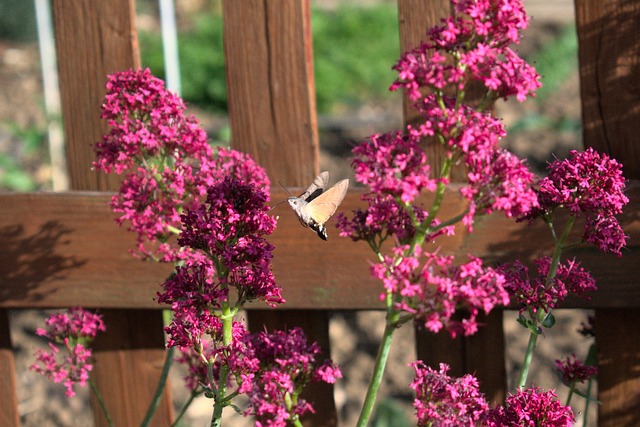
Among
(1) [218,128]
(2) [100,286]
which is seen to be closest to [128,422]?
(2) [100,286]

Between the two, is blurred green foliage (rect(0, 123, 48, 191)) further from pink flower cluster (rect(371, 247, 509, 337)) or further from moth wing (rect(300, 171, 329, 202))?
pink flower cluster (rect(371, 247, 509, 337))

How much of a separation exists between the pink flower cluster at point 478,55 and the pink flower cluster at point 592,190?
0.28 m

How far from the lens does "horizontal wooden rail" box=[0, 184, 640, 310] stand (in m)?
2.40

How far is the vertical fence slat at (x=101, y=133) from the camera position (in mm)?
2623

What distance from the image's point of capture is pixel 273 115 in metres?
2.58

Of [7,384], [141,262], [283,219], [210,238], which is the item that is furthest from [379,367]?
[7,384]

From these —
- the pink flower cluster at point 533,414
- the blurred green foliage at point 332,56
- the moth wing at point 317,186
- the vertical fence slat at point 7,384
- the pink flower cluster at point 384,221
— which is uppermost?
the blurred green foliage at point 332,56

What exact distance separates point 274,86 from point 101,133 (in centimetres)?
53

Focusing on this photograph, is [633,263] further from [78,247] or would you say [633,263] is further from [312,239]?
[78,247]

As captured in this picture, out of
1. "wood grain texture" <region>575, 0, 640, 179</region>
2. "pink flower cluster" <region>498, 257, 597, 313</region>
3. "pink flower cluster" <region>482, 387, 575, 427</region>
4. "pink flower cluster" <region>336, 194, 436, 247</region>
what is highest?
"wood grain texture" <region>575, 0, 640, 179</region>

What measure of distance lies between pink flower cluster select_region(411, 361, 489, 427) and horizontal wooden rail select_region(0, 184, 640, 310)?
0.83 m

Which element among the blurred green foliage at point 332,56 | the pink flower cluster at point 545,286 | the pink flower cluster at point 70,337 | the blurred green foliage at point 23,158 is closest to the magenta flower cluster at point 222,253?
the pink flower cluster at point 545,286

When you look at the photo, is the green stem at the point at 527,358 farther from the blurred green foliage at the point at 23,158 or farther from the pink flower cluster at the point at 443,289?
the blurred green foliage at the point at 23,158

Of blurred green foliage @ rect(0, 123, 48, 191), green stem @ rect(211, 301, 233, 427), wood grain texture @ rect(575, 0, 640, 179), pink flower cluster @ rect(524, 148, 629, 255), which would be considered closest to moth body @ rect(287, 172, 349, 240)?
green stem @ rect(211, 301, 233, 427)
